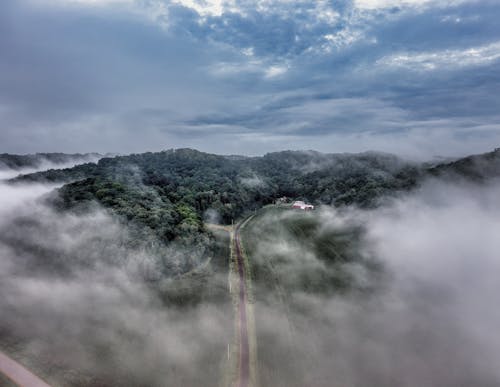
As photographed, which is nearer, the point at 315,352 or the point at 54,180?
the point at 315,352

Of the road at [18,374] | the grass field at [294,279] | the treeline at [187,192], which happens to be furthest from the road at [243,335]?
the road at [18,374]

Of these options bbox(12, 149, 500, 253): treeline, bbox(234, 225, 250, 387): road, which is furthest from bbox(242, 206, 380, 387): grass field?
bbox(12, 149, 500, 253): treeline

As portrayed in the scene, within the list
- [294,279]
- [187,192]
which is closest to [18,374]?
[294,279]

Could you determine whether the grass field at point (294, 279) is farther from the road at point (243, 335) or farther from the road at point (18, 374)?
the road at point (18, 374)

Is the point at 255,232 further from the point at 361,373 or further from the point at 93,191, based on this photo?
the point at 361,373

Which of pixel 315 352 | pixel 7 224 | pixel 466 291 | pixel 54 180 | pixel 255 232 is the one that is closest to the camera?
pixel 315 352

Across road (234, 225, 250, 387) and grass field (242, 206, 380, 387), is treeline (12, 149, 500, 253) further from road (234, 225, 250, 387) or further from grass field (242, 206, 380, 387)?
grass field (242, 206, 380, 387)

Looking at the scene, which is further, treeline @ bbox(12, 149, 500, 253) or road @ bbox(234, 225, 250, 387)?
treeline @ bbox(12, 149, 500, 253)

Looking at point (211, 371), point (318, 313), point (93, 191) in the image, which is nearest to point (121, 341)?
point (211, 371)
